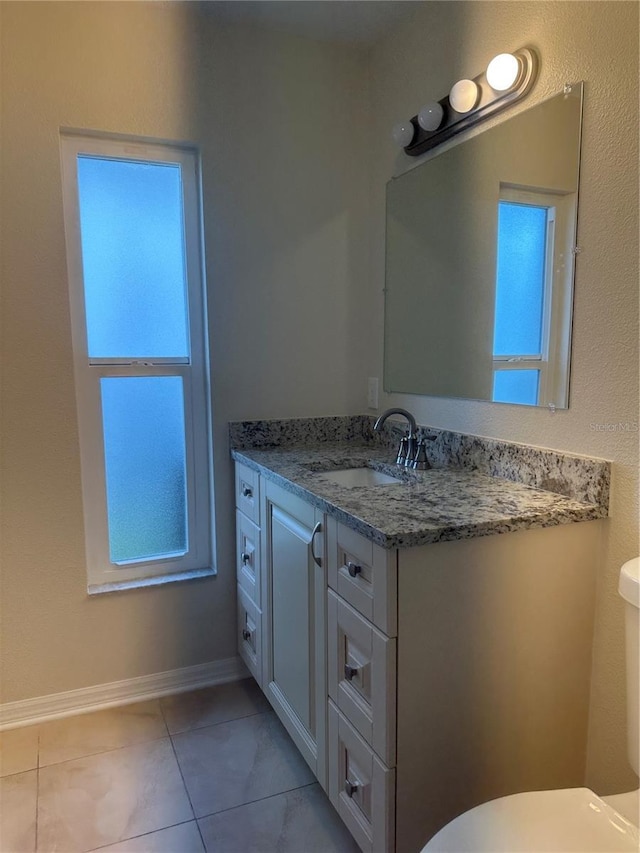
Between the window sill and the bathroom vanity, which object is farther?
the window sill

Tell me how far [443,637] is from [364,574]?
8.1 inches

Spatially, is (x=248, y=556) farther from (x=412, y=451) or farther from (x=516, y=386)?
(x=516, y=386)

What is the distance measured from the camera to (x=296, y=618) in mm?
1591

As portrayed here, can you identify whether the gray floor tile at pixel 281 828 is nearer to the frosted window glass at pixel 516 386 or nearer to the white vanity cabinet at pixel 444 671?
the white vanity cabinet at pixel 444 671

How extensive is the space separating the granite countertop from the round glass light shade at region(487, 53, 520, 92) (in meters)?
1.02

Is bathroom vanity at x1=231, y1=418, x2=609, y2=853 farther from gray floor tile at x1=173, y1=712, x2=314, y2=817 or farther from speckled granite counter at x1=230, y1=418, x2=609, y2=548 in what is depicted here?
gray floor tile at x1=173, y1=712, x2=314, y2=817

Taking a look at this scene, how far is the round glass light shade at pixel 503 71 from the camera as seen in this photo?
1392mm

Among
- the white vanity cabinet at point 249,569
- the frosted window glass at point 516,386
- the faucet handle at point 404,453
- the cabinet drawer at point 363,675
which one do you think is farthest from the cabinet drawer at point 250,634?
the frosted window glass at point 516,386

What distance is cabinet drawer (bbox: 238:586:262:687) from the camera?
1926 mm

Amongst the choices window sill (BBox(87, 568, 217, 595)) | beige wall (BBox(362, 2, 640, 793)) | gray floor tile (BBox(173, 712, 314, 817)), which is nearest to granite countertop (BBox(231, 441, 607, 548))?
beige wall (BBox(362, 2, 640, 793))

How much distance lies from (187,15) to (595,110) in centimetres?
143

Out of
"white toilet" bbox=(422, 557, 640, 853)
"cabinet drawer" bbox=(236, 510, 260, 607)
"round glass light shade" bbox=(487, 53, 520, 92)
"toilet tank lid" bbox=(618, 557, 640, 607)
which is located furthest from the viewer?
"cabinet drawer" bbox=(236, 510, 260, 607)

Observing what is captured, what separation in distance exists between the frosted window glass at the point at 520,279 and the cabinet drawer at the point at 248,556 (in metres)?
1.00

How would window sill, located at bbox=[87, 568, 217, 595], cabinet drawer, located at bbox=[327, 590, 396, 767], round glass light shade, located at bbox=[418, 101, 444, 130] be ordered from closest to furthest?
cabinet drawer, located at bbox=[327, 590, 396, 767] < round glass light shade, located at bbox=[418, 101, 444, 130] < window sill, located at bbox=[87, 568, 217, 595]
